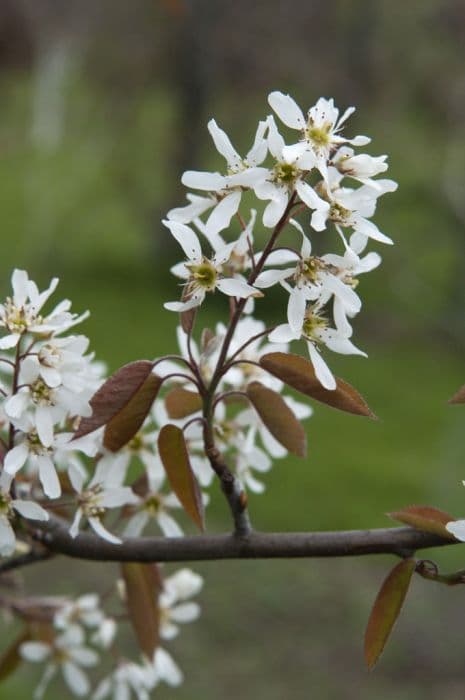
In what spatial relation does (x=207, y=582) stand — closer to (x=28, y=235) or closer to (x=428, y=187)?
(x=428, y=187)

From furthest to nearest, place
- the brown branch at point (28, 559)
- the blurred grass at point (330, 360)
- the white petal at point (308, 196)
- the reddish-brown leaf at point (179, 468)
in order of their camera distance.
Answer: the blurred grass at point (330, 360) → the brown branch at point (28, 559) → the reddish-brown leaf at point (179, 468) → the white petal at point (308, 196)

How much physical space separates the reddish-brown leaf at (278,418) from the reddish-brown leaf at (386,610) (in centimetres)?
13

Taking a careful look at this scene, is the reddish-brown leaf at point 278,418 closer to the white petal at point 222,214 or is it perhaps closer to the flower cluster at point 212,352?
the flower cluster at point 212,352

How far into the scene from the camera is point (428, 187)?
796cm

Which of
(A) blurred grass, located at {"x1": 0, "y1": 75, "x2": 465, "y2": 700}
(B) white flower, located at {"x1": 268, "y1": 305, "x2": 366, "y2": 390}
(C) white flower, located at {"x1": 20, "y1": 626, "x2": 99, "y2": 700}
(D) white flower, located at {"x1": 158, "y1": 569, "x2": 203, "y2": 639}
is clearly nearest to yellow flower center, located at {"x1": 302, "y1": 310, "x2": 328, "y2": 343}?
(B) white flower, located at {"x1": 268, "y1": 305, "x2": 366, "y2": 390}

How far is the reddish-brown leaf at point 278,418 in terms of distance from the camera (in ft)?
2.89

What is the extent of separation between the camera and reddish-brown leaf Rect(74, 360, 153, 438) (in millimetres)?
798

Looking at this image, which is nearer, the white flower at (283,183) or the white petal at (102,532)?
the white flower at (283,183)

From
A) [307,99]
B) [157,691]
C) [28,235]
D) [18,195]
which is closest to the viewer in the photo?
[157,691]

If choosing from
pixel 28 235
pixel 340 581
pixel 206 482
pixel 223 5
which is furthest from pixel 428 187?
pixel 206 482

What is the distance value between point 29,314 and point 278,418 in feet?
0.74

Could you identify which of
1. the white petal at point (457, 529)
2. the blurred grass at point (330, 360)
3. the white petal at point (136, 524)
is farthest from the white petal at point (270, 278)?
the blurred grass at point (330, 360)

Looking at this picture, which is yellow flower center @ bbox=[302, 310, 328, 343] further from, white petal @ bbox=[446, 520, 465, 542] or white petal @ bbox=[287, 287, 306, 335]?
white petal @ bbox=[446, 520, 465, 542]

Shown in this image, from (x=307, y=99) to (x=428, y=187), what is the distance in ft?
5.06
